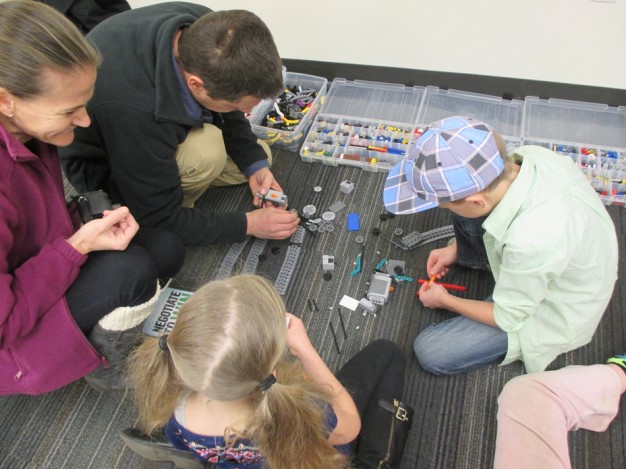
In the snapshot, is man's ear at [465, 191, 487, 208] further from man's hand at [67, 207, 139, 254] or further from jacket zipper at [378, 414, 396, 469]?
man's hand at [67, 207, 139, 254]

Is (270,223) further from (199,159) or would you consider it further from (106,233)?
(106,233)

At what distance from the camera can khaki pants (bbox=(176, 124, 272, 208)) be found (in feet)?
5.89

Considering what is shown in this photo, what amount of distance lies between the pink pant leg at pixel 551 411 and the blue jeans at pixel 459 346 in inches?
5.7

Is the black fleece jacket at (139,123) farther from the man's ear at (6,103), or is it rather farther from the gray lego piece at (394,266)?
the gray lego piece at (394,266)

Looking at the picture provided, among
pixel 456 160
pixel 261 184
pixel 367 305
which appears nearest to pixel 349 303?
pixel 367 305

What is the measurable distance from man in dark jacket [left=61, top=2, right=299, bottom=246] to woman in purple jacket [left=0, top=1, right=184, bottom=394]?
9.1 inches

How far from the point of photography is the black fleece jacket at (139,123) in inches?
57.5

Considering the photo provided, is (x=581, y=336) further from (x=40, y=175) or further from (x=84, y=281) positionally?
(x=40, y=175)

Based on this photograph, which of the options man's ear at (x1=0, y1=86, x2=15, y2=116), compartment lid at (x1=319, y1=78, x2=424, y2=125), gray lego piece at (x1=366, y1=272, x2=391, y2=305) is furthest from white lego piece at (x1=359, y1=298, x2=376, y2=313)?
man's ear at (x1=0, y1=86, x2=15, y2=116)

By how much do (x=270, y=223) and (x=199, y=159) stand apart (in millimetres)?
354

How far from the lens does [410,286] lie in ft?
6.10

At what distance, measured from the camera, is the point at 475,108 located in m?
2.35

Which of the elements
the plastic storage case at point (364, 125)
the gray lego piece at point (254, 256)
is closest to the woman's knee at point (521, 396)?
the gray lego piece at point (254, 256)

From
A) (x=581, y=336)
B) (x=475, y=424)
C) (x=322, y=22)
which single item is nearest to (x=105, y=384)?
(x=475, y=424)
